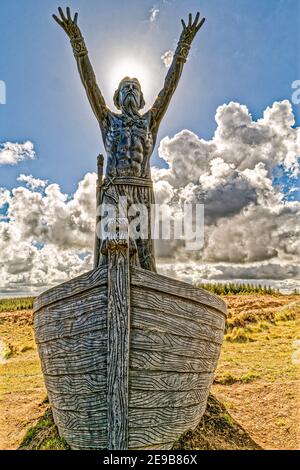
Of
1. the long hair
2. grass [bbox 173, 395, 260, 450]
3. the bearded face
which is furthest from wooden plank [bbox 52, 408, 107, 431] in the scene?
the long hair

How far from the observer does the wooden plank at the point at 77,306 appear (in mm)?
4262

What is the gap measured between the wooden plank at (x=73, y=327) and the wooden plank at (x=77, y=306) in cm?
5

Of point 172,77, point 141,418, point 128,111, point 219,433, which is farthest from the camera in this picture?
point 219,433

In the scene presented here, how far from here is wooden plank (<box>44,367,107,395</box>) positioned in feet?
13.9

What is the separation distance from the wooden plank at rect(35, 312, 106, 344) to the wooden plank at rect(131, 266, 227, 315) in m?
0.51

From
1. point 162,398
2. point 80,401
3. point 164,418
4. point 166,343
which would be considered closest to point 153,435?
point 164,418

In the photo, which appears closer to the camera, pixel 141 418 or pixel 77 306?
→ pixel 141 418

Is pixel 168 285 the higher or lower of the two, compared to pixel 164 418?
higher

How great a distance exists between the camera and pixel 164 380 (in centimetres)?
445

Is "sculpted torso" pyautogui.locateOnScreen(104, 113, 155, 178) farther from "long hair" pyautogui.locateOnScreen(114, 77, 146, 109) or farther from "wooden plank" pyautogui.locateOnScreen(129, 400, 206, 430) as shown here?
"wooden plank" pyautogui.locateOnScreen(129, 400, 206, 430)

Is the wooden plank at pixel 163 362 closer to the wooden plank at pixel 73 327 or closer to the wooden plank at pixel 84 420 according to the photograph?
the wooden plank at pixel 73 327

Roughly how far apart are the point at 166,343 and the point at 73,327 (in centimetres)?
97

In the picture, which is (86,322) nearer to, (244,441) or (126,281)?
(126,281)

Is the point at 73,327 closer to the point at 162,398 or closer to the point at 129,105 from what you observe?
the point at 162,398
